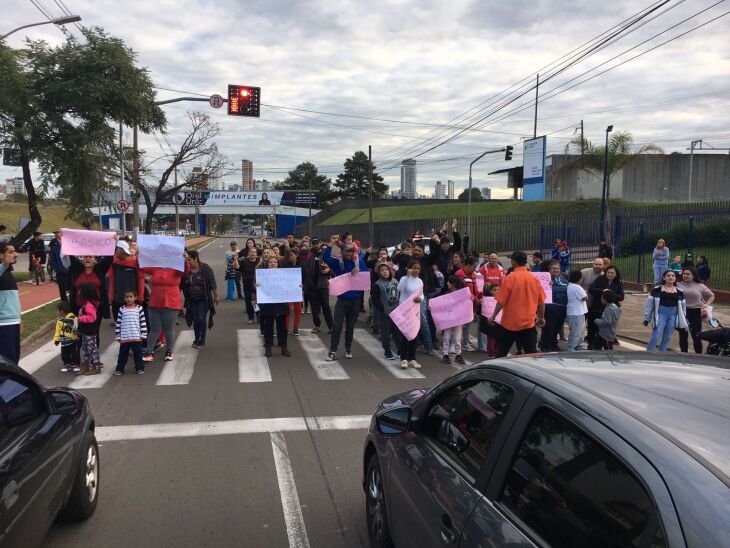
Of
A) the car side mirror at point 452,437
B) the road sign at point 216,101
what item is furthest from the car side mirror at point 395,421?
the road sign at point 216,101

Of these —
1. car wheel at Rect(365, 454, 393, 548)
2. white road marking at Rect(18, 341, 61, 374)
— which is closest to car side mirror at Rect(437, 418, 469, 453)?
car wheel at Rect(365, 454, 393, 548)

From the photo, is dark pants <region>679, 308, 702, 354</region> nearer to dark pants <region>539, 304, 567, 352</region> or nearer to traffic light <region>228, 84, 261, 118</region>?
dark pants <region>539, 304, 567, 352</region>

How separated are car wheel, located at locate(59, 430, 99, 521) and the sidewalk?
9813 mm

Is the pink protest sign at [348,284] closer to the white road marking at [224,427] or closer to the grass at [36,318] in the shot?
the white road marking at [224,427]

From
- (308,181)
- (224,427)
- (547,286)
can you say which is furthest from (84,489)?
(308,181)

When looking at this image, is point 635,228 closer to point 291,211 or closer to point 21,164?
point 21,164

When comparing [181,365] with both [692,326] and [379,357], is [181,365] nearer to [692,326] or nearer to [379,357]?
[379,357]

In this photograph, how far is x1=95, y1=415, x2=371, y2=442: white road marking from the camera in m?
5.89

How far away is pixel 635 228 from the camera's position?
25719mm

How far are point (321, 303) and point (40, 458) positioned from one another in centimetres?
882

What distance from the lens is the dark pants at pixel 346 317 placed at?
9.54 metres

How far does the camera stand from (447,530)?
244cm

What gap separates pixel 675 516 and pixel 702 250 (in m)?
22.9

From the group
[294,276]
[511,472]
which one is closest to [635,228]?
[294,276]
